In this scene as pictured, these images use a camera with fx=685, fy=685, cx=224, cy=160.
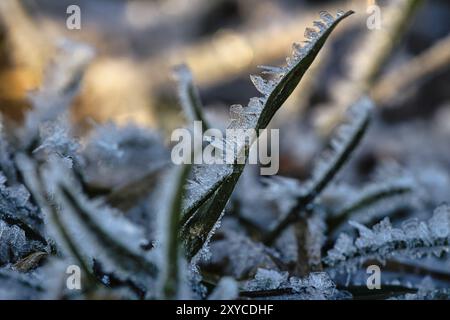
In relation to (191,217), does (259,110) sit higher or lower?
higher

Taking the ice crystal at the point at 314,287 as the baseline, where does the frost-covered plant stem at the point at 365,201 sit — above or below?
above

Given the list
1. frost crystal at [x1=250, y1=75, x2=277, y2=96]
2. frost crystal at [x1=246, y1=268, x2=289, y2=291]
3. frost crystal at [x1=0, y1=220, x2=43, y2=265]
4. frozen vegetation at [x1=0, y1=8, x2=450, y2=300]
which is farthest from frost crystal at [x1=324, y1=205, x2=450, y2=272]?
frost crystal at [x1=0, y1=220, x2=43, y2=265]

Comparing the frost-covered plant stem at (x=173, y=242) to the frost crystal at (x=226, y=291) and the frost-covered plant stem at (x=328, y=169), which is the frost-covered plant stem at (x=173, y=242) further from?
the frost-covered plant stem at (x=328, y=169)

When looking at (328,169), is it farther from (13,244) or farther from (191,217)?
(13,244)

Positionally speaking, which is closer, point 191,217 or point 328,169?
point 191,217

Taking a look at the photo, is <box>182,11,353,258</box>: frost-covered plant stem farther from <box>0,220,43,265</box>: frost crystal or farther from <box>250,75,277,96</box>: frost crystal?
<box>0,220,43,265</box>: frost crystal

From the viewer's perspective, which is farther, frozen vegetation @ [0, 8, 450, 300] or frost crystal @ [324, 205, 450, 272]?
frost crystal @ [324, 205, 450, 272]

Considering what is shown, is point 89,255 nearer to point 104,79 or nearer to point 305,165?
point 305,165

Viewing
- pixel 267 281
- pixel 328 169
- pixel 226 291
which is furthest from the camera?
pixel 328 169

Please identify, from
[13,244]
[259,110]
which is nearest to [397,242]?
[259,110]

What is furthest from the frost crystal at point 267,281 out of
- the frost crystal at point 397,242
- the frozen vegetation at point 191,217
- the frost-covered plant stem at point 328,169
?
the frost-covered plant stem at point 328,169

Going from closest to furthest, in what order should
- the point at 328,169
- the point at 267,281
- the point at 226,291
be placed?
the point at 226,291 → the point at 267,281 → the point at 328,169

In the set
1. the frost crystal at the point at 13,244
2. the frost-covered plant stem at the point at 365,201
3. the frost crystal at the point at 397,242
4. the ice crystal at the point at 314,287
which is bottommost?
the ice crystal at the point at 314,287
